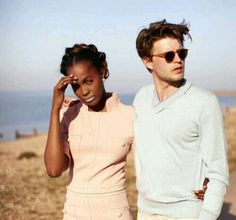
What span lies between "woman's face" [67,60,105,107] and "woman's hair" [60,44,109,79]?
0.12ft

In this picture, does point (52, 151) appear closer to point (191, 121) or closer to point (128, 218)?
point (128, 218)

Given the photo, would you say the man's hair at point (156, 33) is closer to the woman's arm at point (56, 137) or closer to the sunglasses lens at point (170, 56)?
the sunglasses lens at point (170, 56)

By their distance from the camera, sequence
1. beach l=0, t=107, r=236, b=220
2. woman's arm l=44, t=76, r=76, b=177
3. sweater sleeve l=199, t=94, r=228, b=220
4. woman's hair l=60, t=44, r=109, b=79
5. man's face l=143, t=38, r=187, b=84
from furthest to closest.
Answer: beach l=0, t=107, r=236, b=220
woman's hair l=60, t=44, r=109, b=79
woman's arm l=44, t=76, r=76, b=177
man's face l=143, t=38, r=187, b=84
sweater sleeve l=199, t=94, r=228, b=220

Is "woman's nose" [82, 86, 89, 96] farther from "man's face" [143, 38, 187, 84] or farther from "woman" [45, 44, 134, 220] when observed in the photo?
"man's face" [143, 38, 187, 84]

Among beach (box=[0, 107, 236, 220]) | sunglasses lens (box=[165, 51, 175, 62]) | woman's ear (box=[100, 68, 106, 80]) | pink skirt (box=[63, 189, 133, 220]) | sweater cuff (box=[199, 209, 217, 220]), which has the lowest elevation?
beach (box=[0, 107, 236, 220])

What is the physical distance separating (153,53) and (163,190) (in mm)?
808

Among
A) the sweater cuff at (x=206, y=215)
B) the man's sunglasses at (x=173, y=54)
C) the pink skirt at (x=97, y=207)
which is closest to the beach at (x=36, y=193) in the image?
the pink skirt at (x=97, y=207)

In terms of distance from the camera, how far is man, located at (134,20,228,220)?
2.58m

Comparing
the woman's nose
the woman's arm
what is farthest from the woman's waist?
the woman's nose

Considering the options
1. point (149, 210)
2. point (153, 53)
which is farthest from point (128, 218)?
point (153, 53)

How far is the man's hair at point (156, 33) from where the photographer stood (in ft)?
9.34

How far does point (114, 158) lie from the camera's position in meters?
3.09

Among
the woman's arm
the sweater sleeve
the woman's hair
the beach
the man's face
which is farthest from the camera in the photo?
the beach

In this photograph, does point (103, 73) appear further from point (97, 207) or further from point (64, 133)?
point (97, 207)
